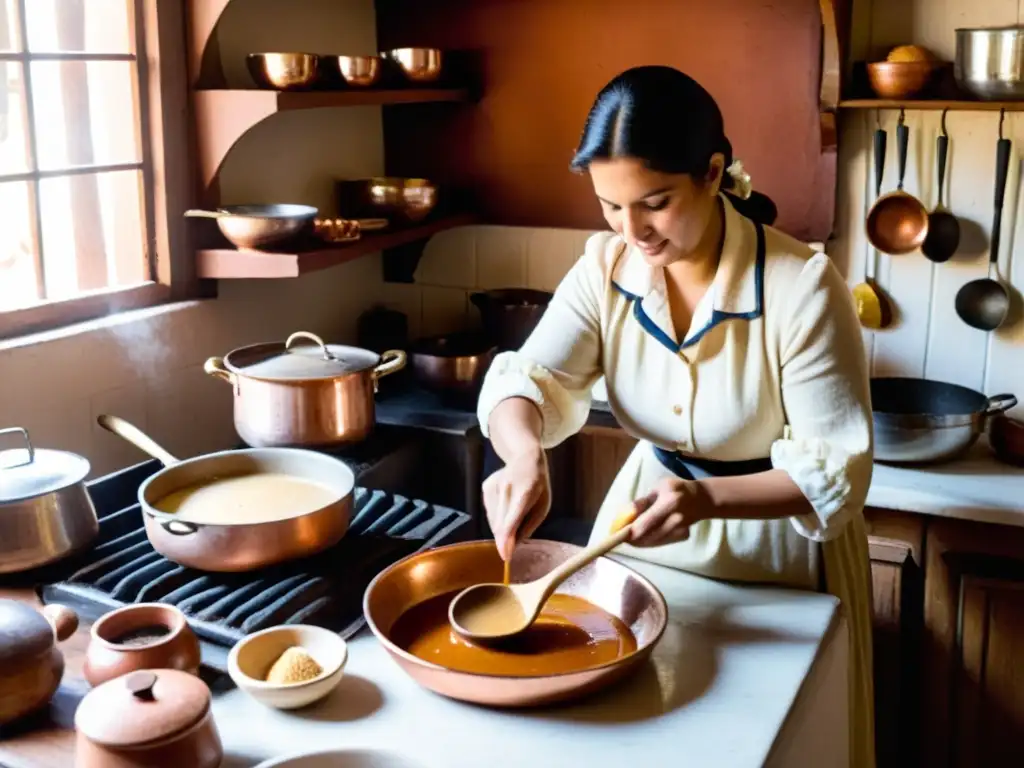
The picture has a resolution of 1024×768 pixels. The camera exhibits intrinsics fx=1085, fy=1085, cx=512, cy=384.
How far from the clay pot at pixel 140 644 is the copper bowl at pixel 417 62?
1625mm

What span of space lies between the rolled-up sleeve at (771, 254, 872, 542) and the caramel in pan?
30cm

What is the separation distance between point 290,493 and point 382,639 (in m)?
0.48

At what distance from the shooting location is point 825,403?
1417 millimetres

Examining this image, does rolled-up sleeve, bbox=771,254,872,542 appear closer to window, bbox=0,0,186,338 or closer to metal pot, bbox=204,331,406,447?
metal pot, bbox=204,331,406,447

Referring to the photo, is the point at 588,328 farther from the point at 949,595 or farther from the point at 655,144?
the point at 949,595

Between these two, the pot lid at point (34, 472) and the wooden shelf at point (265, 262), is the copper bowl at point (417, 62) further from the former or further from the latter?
the pot lid at point (34, 472)

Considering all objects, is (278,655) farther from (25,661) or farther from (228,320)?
(228,320)

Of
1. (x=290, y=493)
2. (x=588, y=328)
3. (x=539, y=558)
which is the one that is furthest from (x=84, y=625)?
(x=588, y=328)

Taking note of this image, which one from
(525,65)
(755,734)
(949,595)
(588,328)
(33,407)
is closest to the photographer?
(755,734)

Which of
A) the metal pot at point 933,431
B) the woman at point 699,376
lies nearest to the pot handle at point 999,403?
the metal pot at point 933,431

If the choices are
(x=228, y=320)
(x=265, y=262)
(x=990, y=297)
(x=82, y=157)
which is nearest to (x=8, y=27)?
(x=82, y=157)

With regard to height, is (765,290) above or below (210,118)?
below

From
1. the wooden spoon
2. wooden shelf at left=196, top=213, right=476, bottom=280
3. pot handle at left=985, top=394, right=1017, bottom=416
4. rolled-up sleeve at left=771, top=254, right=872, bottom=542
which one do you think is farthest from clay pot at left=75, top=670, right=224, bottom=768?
pot handle at left=985, top=394, right=1017, bottom=416

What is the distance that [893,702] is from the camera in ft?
7.09
